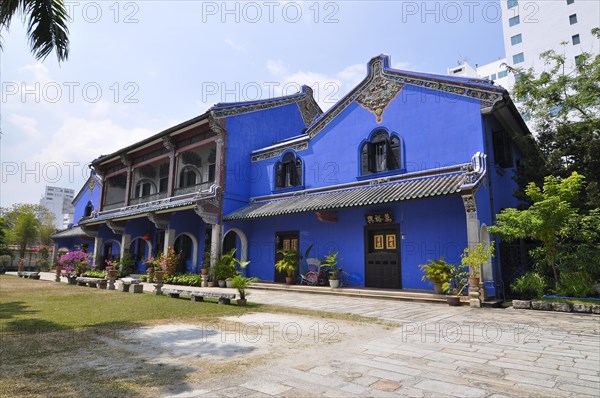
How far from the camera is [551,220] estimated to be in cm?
859

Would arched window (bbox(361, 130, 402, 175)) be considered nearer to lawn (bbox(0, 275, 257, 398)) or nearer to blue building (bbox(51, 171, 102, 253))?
lawn (bbox(0, 275, 257, 398))

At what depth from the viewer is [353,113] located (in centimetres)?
1387

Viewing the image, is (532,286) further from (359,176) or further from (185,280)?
(185,280)

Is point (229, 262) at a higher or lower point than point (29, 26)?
lower

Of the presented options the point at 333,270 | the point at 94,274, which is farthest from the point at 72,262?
the point at 333,270

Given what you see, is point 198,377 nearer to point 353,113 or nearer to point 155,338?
point 155,338

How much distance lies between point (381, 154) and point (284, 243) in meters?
5.44

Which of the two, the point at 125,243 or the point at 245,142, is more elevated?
the point at 245,142

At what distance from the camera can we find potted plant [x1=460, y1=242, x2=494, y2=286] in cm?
895

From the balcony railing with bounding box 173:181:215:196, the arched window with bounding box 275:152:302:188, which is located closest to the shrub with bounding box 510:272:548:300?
the arched window with bounding box 275:152:302:188

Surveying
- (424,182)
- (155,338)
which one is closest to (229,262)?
(424,182)

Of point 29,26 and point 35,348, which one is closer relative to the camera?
point 35,348

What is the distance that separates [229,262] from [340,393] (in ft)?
38.4

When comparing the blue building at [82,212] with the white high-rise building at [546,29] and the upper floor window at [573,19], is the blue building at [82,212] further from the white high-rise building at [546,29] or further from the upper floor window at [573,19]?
the upper floor window at [573,19]
